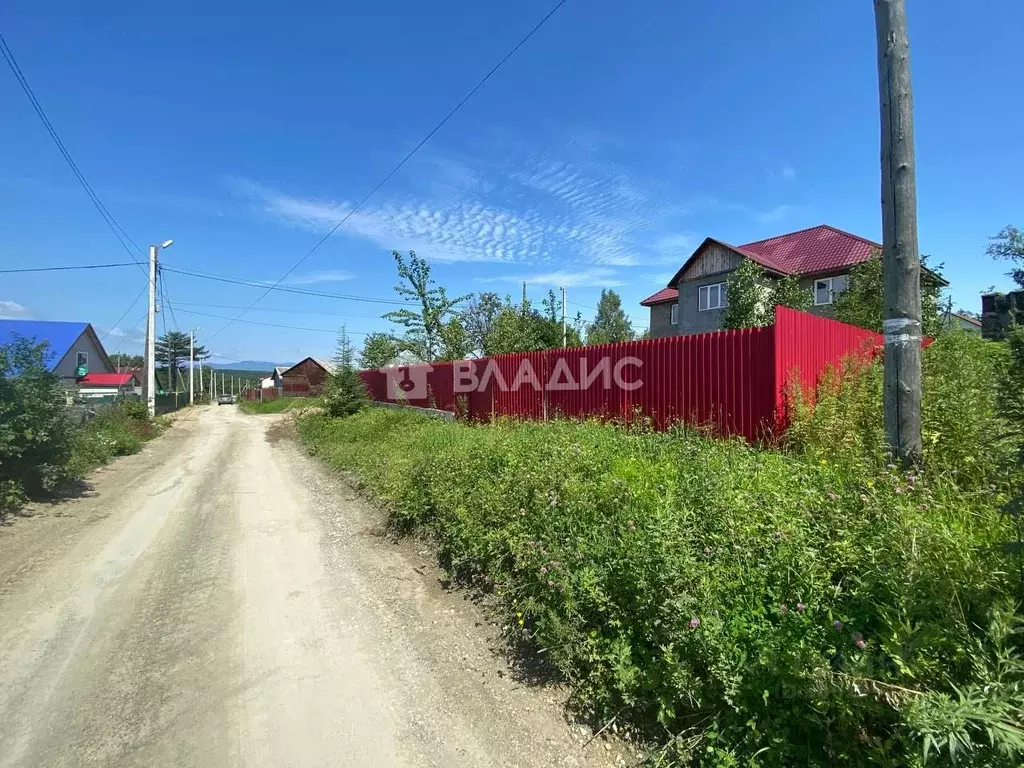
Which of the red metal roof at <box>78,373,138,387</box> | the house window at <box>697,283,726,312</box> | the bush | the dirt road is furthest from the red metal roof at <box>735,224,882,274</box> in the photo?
the red metal roof at <box>78,373,138,387</box>

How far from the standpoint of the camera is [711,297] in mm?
25750

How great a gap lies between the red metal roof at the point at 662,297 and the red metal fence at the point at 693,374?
2282cm

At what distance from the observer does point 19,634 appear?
3277mm

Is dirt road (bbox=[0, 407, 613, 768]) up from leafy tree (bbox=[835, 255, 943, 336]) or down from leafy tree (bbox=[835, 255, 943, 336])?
down

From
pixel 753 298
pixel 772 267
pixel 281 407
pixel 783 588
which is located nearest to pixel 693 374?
pixel 783 588

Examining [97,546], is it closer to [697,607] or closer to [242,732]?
[242,732]

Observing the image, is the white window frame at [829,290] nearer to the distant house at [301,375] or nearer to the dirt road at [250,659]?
the dirt road at [250,659]

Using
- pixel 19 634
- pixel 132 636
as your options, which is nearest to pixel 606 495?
pixel 132 636

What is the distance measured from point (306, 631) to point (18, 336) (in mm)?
7239

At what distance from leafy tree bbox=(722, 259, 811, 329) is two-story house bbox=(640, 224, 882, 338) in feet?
12.2

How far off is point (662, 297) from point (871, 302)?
755 inches

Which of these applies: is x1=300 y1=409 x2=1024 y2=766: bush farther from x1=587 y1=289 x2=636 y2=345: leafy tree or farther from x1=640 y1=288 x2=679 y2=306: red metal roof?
x1=587 y1=289 x2=636 y2=345: leafy tree

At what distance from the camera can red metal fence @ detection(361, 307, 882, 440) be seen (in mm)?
5867

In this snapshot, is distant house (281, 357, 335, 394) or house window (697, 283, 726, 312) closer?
house window (697, 283, 726, 312)
